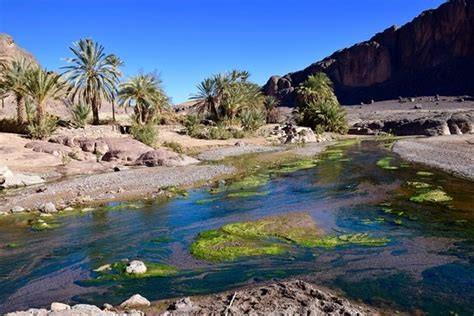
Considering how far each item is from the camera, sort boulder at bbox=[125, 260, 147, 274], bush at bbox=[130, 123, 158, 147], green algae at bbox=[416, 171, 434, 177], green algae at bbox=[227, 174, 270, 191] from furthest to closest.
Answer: bush at bbox=[130, 123, 158, 147] → green algae at bbox=[416, 171, 434, 177] → green algae at bbox=[227, 174, 270, 191] → boulder at bbox=[125, 260, 147, 274]

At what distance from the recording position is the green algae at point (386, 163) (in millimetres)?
25566

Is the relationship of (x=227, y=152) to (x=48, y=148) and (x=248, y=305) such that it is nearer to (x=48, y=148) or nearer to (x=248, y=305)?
(x=48, y=148)

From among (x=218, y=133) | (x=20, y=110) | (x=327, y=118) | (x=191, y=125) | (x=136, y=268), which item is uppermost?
(x=20, y=110)

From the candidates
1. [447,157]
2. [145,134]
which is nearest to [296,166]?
[447,157]

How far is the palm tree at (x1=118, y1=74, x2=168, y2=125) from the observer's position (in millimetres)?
46281

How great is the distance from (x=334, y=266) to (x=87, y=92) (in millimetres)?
38312

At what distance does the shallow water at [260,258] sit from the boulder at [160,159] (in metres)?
11.2

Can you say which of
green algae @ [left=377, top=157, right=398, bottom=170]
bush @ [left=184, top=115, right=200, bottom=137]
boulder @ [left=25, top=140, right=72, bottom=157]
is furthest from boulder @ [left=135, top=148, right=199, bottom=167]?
bush @ [left=184, top=115, right=200, bottom=137]

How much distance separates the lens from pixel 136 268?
9445mm

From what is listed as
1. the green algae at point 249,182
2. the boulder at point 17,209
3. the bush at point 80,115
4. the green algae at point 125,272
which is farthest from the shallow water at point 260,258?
the bush at point 80,115

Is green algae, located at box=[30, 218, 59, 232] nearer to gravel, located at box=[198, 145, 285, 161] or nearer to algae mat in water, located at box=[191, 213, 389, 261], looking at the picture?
algae mat in water, located at box=[191, 213, 389, 261]

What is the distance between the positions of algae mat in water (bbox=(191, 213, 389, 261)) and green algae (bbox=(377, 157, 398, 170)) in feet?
45.1

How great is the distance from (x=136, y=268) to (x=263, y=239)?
3711mm

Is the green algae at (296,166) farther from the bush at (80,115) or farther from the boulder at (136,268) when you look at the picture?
the bush at (80,115)
